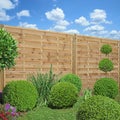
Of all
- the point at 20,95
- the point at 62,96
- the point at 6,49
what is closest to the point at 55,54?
the point at 62,96

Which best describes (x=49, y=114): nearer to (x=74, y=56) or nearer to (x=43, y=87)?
(x=43, y=87)

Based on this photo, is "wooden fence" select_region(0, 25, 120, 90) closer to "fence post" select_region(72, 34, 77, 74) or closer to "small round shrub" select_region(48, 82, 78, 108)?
"fence post" select_region(72, 34, 77, 74)

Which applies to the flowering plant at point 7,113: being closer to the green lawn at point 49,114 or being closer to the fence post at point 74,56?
the green lawn at point 49,114

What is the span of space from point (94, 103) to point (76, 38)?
8.66 meters

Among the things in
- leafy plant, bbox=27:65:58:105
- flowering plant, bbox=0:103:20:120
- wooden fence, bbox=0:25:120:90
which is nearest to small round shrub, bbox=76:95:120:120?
flowering plant, bbox=0:103:20:120

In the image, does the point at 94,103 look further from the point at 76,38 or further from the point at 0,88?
the point at 76,38

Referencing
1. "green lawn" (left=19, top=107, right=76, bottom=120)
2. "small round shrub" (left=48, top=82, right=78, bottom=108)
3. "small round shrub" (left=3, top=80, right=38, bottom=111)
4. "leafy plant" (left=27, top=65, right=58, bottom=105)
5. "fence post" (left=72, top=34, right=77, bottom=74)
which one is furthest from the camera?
"fence post" (left=72, top=34, right=77, bottom=74)

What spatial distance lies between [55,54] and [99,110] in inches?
289

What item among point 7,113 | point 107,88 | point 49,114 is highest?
point 107,88

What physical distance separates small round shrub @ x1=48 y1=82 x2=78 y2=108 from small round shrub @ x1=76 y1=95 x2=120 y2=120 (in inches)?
152

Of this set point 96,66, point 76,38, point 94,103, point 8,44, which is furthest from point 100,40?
point 94,103

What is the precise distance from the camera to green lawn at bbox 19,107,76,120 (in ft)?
27.2

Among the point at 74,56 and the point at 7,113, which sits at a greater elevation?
the point at 74,56

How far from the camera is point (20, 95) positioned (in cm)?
895
